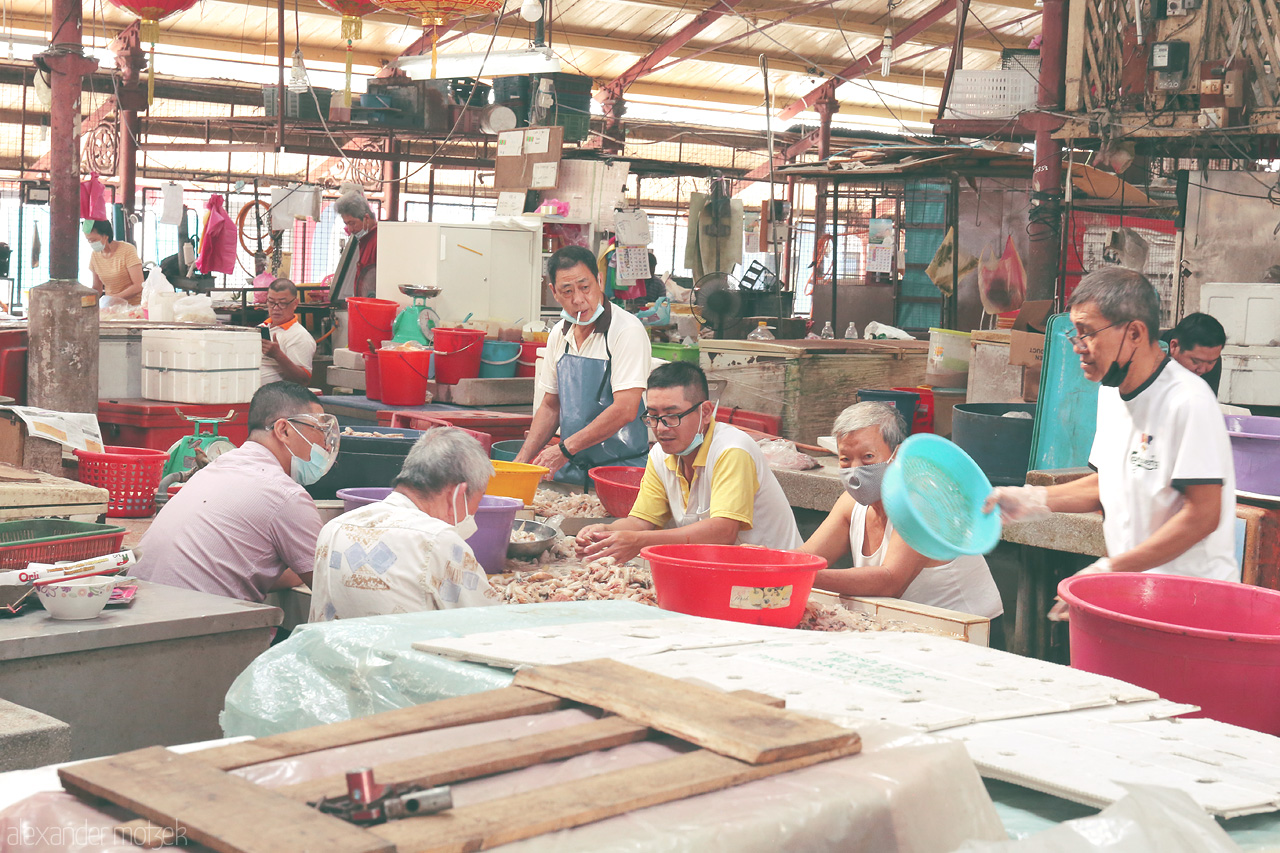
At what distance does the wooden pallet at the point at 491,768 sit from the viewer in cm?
121

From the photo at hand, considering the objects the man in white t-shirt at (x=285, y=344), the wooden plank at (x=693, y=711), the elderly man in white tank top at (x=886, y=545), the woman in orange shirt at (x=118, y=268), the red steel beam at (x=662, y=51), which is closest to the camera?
the wooden plank at (x=693, y=711)

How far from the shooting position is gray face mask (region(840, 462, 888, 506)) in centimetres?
371

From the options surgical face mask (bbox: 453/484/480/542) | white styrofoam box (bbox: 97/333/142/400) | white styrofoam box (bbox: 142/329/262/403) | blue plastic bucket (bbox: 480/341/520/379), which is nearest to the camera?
surgical face mask (bbox: 453/484/480/542)

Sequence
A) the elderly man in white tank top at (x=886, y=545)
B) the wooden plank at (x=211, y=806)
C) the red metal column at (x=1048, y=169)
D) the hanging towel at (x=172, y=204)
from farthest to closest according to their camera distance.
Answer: the hanging towel at (x=172, y=204)
the red metal column at (x=1048, y=169)
the elderly man in white tank top at (x=886, y=545)
the wooden plank at (x=211, y=806)

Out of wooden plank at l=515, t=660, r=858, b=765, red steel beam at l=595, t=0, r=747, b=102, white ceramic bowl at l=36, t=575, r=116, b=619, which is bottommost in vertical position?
white ceramic bowl at l=36, t=575, r=116, b=619

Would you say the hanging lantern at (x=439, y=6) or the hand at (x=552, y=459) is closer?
the hand at (x=552, y=459)

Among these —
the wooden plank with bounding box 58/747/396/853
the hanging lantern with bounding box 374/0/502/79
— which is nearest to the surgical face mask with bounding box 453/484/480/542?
the wooden plank with bounding box 58/747/396/853

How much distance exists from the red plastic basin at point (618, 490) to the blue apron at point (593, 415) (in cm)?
40

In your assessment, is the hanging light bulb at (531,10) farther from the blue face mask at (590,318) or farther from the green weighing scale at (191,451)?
the green weighing scale at (191,451)

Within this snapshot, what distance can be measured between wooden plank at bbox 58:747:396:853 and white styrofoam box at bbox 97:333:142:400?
20.2 feet

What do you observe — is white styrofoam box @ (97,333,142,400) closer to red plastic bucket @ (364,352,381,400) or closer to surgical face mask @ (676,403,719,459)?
red plastic bucket @ (364,352,381,400)

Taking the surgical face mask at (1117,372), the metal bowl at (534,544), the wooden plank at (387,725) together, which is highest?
the surgical face mask at (1117,372)

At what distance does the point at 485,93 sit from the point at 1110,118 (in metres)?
6.28

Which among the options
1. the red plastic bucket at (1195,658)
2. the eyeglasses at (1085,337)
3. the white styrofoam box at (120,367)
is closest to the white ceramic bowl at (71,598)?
the red plastic bucket at (1195,658)
